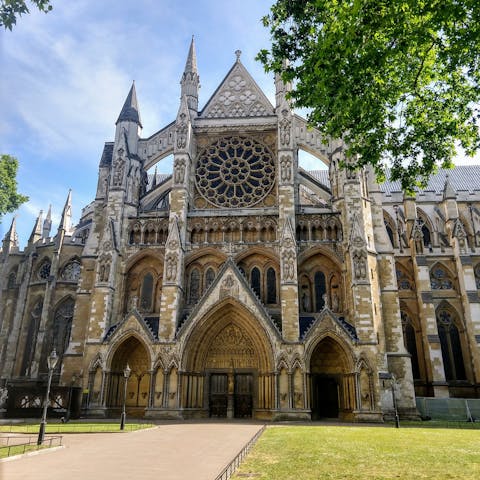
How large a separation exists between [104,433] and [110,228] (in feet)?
48.7

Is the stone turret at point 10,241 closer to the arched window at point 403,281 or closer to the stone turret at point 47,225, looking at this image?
the stone turret at point 47,225

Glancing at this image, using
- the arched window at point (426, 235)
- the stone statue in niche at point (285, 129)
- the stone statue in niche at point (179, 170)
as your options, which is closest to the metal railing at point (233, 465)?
the stone statue in niche at point (179, 170)

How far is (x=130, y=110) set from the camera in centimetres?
3350

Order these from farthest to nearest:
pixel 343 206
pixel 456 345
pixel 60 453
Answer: pixel 456 345 < pixel 343 206 < pixel 60 453

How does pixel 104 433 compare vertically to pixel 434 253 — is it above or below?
below

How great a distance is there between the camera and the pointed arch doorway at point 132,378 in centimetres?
2619

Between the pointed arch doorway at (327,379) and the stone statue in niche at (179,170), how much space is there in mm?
14254

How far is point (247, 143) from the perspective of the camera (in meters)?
32.2

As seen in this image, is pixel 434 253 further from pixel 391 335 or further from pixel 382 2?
pixel 382 2

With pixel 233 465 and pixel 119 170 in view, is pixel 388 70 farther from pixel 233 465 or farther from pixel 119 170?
pixel 119 170

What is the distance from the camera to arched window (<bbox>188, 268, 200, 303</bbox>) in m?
28.6

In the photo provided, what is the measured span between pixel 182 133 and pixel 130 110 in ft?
17.7

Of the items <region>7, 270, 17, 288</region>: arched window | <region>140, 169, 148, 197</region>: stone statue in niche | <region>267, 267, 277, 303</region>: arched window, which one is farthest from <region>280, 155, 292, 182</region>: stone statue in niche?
<region>7, 270, 17, 288</region>: arched window

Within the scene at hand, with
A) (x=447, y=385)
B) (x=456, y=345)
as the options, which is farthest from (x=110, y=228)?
(x=456, y=345)
